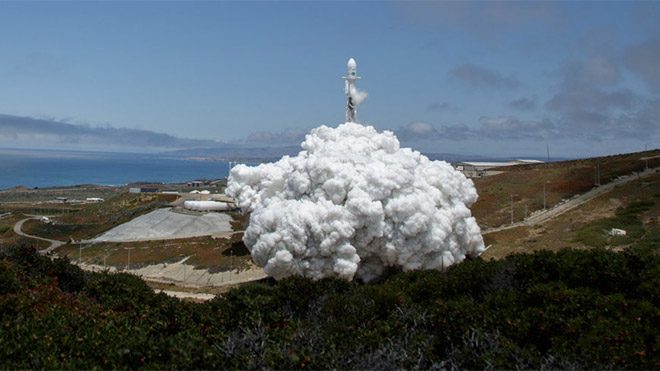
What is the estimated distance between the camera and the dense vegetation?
1074 cm

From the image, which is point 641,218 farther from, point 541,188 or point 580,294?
point 580,294

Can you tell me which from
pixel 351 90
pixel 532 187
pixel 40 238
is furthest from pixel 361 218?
pixel 40 238

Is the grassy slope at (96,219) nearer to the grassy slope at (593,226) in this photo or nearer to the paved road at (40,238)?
the paved road at (40,238)

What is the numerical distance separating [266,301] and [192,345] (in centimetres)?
434

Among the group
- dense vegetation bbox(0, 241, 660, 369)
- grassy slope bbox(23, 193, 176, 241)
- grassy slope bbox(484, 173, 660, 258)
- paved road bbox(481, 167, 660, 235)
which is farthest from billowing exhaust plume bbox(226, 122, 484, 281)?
grassy slope bbox(23, 193, 176, 241)

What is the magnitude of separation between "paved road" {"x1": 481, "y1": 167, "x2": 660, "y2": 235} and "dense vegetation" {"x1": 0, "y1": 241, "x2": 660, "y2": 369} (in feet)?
81.3

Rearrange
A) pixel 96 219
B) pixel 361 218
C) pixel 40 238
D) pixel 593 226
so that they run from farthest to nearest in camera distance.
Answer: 1. pixel 96 219
2. pixel 40 238
3. pixel 593 226
4. pixel 361 218

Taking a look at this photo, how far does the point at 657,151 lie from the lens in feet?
222

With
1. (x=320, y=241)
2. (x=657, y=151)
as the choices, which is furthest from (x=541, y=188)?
(x=320, y=241)

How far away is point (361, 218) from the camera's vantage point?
2756cm

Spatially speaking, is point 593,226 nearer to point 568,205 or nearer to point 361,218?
point 568,205

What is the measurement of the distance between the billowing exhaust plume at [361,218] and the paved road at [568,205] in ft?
38.2

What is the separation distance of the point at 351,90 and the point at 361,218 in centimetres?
1471

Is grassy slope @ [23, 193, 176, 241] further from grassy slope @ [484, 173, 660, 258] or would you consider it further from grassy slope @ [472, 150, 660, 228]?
grassy slope @ [484, 173, 660, 258]
